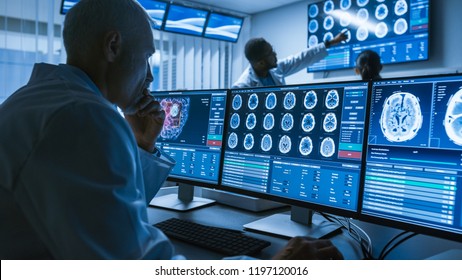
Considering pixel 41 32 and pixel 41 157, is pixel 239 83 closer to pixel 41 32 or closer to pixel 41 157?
pixel 41 32

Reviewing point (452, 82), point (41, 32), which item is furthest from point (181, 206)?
point (41, 32)

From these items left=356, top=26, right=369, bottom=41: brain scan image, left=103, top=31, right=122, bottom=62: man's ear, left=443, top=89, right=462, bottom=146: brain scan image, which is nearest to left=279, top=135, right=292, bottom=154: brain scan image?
left=443, top=89, right=462, bottom=146: brain scan image

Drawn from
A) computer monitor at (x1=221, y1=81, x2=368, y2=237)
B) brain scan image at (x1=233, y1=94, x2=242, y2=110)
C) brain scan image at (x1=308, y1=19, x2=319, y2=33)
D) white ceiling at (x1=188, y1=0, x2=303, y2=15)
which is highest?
white ceiling at (x1=188, y1=0, x2=303, y2=15)

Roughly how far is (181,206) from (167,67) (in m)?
3.26

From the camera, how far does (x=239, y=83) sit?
116 inches

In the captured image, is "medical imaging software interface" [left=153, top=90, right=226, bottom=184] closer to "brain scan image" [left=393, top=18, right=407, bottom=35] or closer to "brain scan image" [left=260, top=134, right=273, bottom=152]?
"brain scan image" [left=260, top=134, right=273, bottom=152]

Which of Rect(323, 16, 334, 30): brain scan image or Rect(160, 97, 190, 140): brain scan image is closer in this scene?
Rect(160, 97, 190, 140): brain scan image

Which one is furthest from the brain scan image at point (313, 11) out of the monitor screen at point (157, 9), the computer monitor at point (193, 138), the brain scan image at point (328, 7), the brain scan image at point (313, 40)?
the computer monitor at point (193, 138)

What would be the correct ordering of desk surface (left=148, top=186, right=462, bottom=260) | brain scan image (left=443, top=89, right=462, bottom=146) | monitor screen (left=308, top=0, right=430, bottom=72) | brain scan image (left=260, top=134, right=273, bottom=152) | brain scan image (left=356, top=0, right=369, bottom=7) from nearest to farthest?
1. brain scan image (left=443, top=89, right=462, bottom=146)
2. desk surface (left=148, top=186, right=462, bottom=260)
3. brain scan image (left=260, top=134, right=273, bottom=152)
4. monitor screen (left=308, top=0, right=430, bottom=72)
5. brain scan image (left=356, top=0, right=369, bottom=7)

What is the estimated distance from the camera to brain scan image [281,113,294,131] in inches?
45.8

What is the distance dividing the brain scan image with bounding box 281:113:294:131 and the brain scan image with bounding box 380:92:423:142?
0.27 metres

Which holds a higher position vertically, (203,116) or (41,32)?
(41,32)

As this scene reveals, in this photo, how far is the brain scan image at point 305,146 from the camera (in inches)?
43.5
